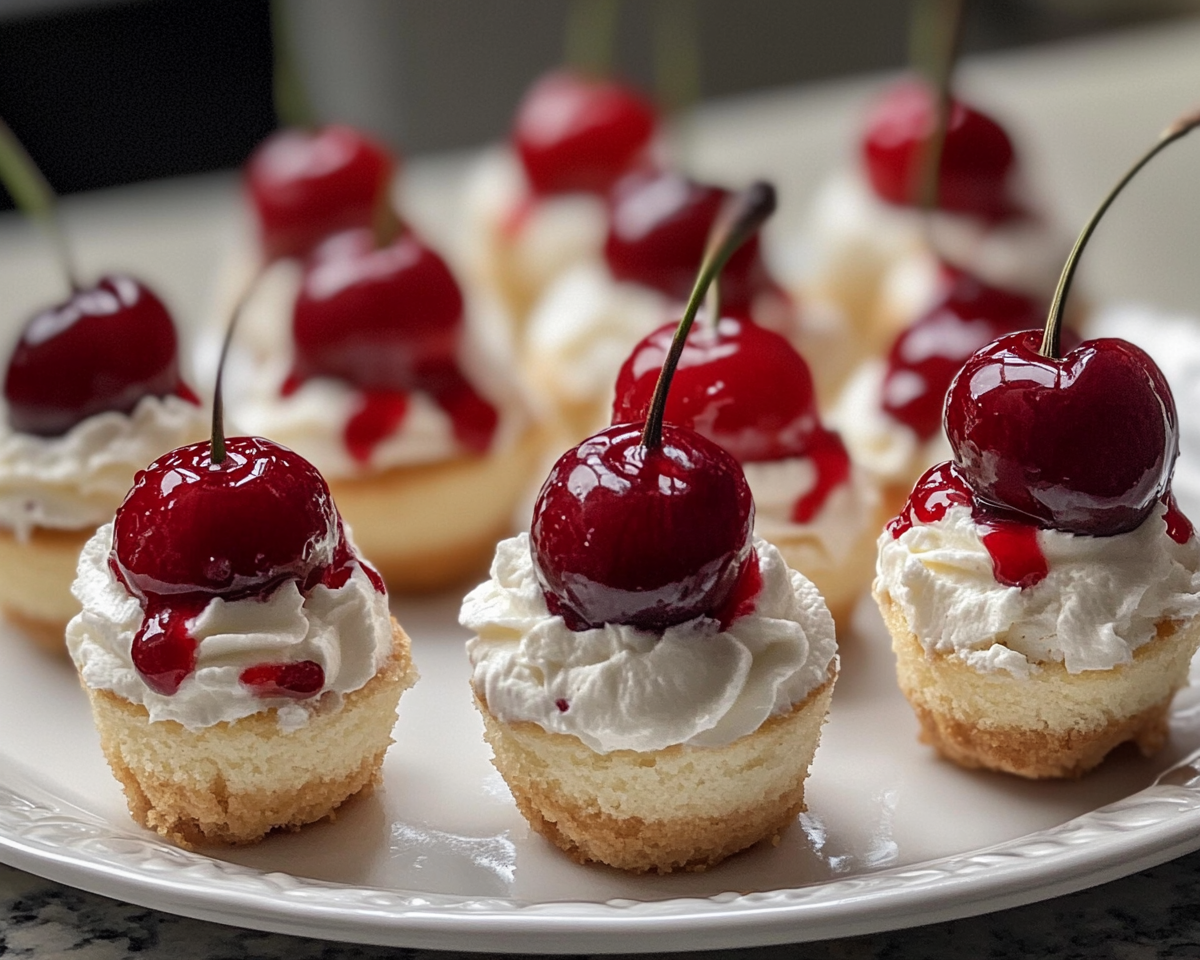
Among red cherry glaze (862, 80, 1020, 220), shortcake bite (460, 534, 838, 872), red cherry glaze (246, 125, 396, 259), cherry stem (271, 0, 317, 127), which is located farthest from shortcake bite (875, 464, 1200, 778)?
cherry stem (271, 0, 317, 127)

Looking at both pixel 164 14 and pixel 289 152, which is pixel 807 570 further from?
pixel 164 14

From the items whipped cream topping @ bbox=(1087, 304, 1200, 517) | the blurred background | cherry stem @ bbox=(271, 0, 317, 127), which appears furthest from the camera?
the blurred background

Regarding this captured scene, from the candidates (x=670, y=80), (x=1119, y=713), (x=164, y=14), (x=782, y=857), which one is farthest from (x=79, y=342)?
(x=164, y=14)

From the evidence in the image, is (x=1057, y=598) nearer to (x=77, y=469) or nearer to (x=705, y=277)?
(x=705, y=277)

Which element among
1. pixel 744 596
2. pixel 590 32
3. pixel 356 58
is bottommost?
pixel 356 58

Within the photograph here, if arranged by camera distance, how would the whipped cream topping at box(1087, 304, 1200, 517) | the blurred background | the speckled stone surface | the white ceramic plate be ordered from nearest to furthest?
the white ceramic plate < the speckled stone surface < the whipped cream topping at box(1087, 304, 1200, 517) < the blurred background

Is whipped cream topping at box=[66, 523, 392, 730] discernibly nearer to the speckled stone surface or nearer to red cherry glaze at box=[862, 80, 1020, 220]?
the speckled stone surface

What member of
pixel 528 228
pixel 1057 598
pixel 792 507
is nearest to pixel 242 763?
pixel 792 507
